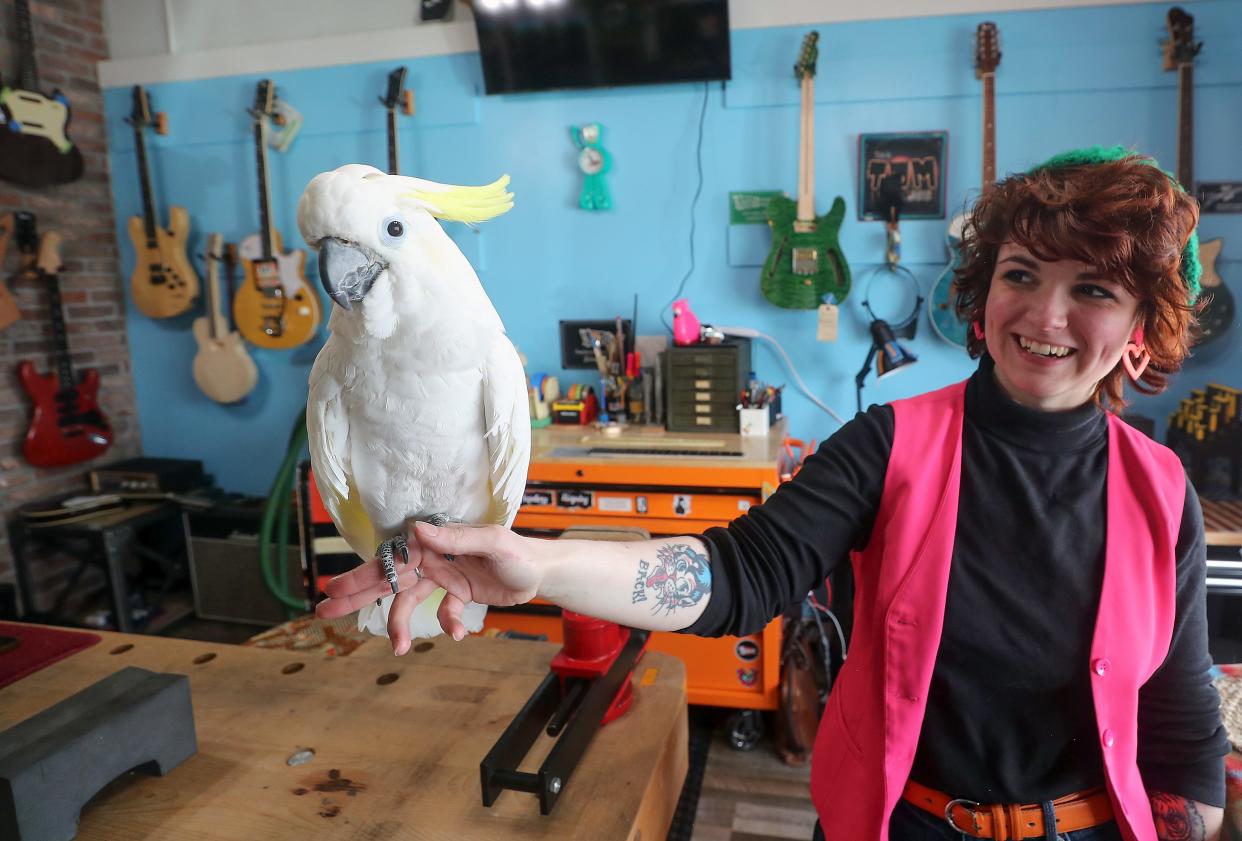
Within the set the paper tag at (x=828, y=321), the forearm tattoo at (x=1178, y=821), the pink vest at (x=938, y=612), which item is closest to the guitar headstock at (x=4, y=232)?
the paper tag at (x=828, y=321)

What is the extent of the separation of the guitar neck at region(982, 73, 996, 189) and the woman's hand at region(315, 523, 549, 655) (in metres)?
2.29

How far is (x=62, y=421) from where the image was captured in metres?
3.09

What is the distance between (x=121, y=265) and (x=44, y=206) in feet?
1.27

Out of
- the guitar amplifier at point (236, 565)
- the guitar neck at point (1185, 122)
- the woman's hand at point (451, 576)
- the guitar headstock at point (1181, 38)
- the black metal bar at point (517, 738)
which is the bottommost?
the guitar amplifier at point (236, 565)

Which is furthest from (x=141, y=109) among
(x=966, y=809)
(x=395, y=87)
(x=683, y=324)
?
(x=966, y=809)

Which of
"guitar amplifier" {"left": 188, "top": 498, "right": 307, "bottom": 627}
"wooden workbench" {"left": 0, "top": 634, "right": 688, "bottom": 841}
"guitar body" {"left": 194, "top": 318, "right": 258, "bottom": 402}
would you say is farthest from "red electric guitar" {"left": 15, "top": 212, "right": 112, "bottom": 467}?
"wooden workbench" {"left": 0, "top": 634, "right": 688, "bottom": 841}

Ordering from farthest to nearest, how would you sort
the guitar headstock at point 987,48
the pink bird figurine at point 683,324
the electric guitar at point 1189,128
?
the pink bird figurine at point 683,324 → the guitar headstock at point 987,48 → the electric guitar at point 1189,128

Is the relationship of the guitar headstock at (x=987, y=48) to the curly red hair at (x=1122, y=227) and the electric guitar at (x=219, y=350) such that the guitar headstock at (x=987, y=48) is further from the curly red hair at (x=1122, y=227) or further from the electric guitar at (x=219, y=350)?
the electric guitar at (x=219, y=350)

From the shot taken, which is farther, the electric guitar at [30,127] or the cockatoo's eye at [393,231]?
the electric guitar at [30,127]

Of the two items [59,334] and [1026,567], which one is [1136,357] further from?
[59,334]

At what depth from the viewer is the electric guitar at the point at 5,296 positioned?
284 cm

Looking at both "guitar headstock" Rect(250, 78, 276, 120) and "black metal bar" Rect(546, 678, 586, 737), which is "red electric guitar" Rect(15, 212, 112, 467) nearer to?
"guitar headstock" Rect(250, 78, 276, 120)

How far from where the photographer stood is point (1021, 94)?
2.52 m

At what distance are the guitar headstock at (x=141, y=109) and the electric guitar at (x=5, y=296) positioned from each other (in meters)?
0.62
